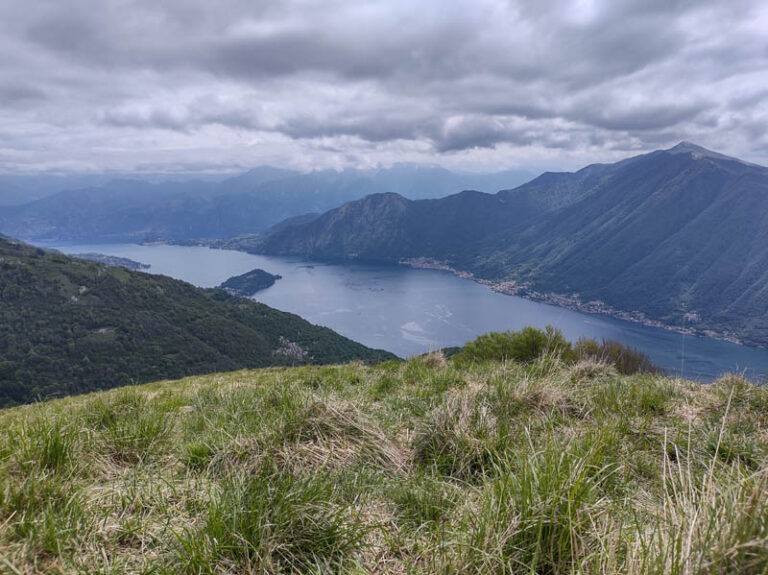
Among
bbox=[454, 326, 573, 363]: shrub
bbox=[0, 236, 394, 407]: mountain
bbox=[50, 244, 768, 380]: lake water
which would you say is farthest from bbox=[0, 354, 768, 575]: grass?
bbox=[50, 244, 768, 380]: lake water

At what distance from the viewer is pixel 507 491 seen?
2254mm

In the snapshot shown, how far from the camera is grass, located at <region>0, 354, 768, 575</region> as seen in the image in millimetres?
1896

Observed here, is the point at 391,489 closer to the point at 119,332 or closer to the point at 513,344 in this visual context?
the point at 513,344

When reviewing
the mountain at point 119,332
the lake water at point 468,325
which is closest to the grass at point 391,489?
the mountain at point 119,332

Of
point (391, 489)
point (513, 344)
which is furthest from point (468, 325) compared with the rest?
point (391, 489)

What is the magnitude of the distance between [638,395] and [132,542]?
581 cm

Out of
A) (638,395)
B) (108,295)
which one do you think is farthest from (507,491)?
(108,295)

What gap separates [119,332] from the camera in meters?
101

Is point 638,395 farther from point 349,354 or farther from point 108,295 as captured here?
point 108,295

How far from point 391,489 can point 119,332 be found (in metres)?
121

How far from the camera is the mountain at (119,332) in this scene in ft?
269

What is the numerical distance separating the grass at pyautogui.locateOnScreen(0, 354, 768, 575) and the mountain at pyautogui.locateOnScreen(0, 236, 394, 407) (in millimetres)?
79831

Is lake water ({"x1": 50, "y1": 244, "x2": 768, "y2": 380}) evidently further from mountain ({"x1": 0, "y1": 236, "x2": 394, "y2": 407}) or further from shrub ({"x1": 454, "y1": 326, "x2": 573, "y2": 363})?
shrub ({"x1": 454, "y1": 326, "x2": 573, "y2": 363})

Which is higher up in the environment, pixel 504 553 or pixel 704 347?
pixel 504 553
